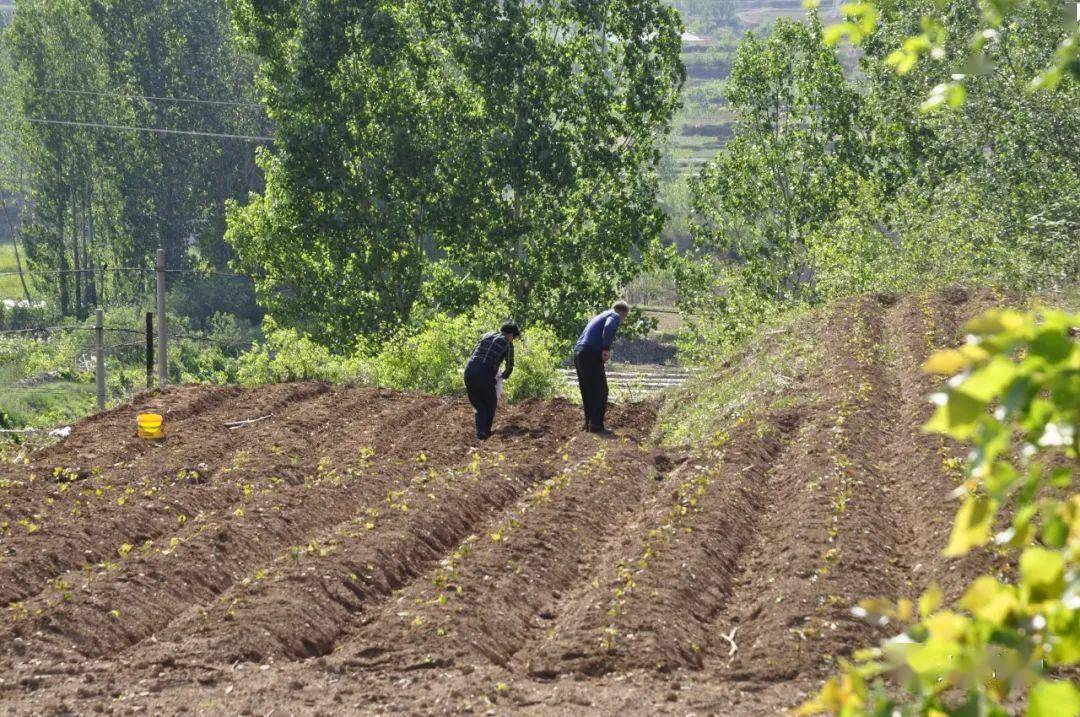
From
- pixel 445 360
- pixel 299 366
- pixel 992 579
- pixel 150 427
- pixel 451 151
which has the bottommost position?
pixel 299 366

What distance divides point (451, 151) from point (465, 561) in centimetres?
1962

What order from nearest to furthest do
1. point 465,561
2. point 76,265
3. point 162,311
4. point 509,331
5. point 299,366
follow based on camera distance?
point 465,561, point 509,331, point 299,366, point 162,311, point 76,265

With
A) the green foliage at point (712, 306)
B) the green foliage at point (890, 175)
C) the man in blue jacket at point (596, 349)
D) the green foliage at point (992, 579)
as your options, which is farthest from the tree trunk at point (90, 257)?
the green foliage at point (992, 579)

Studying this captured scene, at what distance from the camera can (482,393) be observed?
15125 mm

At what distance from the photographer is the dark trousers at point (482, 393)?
15.0 m

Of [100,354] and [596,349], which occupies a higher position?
[596,349]

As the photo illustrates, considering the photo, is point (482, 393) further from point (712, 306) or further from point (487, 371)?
point (712, 306)

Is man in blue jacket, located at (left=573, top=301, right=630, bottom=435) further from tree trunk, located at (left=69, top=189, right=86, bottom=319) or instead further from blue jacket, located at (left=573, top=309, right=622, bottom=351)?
tree trunk, located at (left=69, top=189, right=86, bottom=319)

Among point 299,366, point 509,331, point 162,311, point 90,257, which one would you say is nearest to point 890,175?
point 299,366

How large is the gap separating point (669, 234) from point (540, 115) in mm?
72166

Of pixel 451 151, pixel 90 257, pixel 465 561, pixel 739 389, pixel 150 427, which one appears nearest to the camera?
pixel 465 561

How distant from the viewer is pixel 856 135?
1352 inches

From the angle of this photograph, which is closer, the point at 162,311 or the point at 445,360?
the point at 445,360

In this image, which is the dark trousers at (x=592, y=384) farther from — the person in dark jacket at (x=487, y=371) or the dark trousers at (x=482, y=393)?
the dark trousers at (x=482, y=393)
